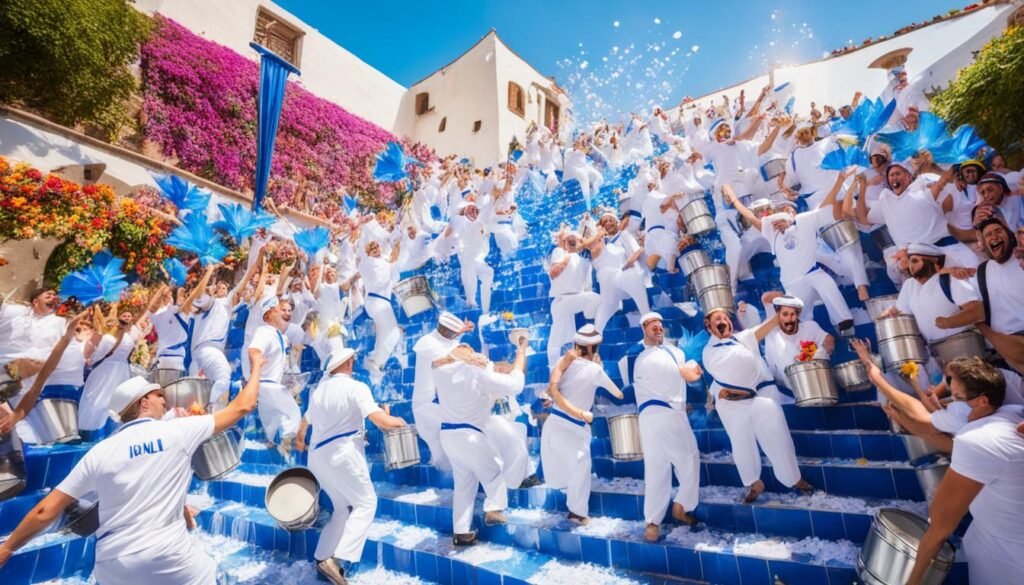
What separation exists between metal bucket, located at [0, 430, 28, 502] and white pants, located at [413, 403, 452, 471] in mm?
3725

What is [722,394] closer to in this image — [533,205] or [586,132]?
[533,205]

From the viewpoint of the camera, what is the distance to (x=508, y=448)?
15.5 ft

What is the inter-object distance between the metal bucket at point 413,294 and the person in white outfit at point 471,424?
356 centimetres

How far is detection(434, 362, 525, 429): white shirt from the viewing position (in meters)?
4.57

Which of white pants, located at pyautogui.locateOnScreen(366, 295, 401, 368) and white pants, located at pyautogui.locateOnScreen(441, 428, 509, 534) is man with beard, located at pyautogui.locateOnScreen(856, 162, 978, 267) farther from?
white pants, located at pyautogui.locateOnScreen(366, 295, 401, 368)

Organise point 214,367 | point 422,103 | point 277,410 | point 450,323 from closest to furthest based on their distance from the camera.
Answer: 1. point 450,323
2. point 277,410
3. point 214,367
4. point 422,103

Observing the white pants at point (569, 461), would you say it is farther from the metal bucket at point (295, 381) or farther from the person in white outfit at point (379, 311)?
the metal bucket at point (295, 381)

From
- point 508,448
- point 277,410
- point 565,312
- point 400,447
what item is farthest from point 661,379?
point 277,410

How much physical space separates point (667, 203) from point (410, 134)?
2345cm

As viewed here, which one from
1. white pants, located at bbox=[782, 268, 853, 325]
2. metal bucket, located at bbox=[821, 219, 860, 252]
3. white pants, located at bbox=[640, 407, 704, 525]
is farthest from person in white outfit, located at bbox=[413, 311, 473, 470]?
metal bucket, located at bbox=[821, 219, 860, 252]

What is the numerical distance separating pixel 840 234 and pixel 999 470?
380 cm

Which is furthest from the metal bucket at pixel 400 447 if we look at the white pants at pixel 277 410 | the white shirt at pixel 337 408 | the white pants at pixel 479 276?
the white pants at pixel 479 276

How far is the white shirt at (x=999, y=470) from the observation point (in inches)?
91.2

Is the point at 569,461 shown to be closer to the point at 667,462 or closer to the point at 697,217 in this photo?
the point at 667,462
